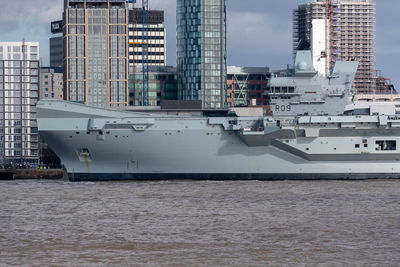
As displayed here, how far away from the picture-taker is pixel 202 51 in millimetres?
124062

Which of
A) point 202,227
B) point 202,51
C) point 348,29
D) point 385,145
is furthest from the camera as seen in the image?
point 348,29

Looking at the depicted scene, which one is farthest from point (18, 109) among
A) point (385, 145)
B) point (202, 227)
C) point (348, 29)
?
point (348, 29)

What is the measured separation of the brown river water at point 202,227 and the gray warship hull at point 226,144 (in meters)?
8.26

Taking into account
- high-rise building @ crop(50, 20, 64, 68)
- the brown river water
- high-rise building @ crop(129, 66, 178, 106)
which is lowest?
the brown river water

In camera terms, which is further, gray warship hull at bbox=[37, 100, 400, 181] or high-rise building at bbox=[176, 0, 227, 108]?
high-rise building at bbox=[176, 0, 227, 108]

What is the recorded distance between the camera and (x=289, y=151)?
180 ft

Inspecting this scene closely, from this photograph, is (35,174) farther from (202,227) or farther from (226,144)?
(202,227)

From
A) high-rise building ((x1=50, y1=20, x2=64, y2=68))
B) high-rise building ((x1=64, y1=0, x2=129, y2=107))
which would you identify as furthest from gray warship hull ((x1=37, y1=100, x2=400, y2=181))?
high-rise building ((x1=50, y1=20, x2=64, y2=68))

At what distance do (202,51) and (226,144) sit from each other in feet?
231

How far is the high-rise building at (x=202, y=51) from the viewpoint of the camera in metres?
122

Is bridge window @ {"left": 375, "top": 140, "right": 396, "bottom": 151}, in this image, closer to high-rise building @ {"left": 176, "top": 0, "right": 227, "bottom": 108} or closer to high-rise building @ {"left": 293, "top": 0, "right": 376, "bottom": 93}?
high-rise building @ {"left": 176, "top": 0, "right": 227, "bottom": 108}

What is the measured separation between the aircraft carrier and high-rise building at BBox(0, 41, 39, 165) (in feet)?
147

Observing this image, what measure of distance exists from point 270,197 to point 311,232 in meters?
13.4

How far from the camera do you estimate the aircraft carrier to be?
54.3 meters
